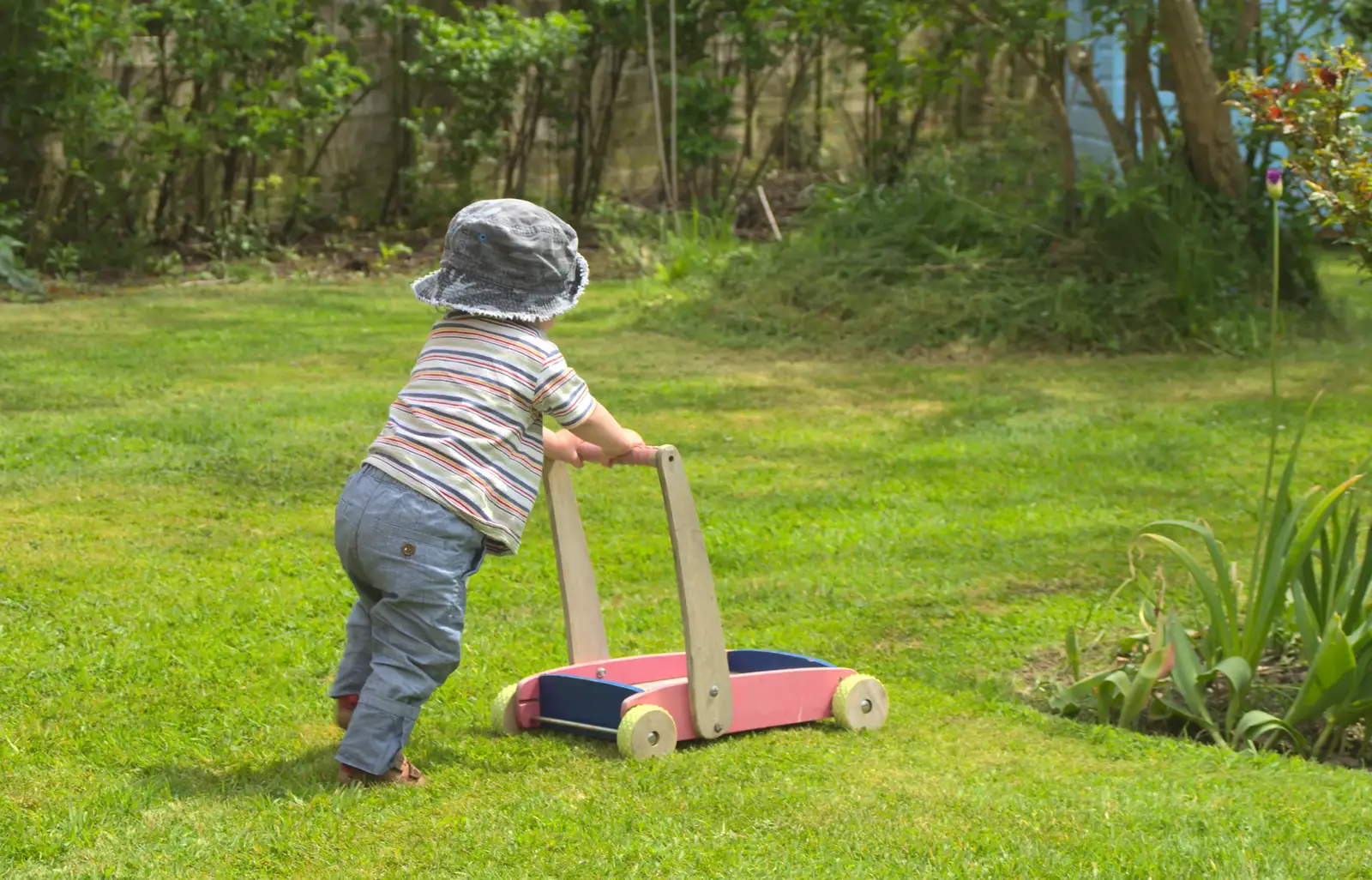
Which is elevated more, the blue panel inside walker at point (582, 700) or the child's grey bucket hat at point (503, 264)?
the child's grey bucket hat at point (503, 264)

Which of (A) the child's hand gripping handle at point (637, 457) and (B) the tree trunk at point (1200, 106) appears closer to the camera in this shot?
(A) the child's hand gripping handle at point (637, 457)

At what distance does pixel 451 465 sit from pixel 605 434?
35 centimetres

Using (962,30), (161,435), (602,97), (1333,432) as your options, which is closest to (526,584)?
(161,435)

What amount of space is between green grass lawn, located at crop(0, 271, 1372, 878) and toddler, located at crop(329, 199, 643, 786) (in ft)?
0.74

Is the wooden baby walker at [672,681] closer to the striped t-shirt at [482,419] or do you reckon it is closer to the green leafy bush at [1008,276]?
the striped t-shirt at [482,419]

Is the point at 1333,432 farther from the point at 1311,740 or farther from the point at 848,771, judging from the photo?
the point at 848,771

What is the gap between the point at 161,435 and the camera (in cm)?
730

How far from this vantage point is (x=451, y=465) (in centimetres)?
359

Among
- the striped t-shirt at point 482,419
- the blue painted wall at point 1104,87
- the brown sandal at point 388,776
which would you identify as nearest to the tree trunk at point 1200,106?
the blue painted wall at point 1104,87

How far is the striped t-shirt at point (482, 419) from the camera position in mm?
3588

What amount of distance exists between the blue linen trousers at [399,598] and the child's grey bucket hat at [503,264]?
1.45 feet

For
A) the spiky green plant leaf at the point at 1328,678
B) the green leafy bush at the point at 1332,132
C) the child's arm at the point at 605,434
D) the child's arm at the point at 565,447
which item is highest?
the green leafy bush at the point at 1332,132

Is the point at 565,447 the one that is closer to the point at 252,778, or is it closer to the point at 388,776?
the point at 388,776

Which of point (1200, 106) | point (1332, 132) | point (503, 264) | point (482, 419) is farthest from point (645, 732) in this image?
point (1200, 106)
